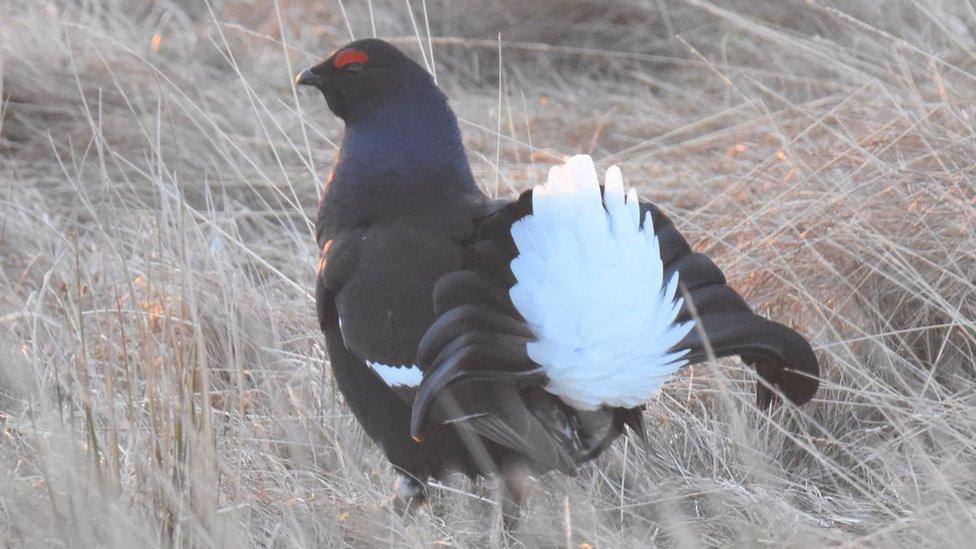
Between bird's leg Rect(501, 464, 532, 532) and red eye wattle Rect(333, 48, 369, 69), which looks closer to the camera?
bird's leg Rect(501, 464, 532, 532)

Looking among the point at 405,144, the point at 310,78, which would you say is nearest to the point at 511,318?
the point at 405,144

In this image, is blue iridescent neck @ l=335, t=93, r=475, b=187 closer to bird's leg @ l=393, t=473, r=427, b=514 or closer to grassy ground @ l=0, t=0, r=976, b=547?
grassy ground @ l=0, t=0, r=976, b=547

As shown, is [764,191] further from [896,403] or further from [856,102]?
[896,403]

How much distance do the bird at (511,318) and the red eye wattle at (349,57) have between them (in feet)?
0.65

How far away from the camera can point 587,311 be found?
7.34 ft

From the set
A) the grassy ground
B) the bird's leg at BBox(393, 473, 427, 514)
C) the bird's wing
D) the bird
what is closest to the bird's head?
the bird

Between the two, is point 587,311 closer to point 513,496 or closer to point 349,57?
point 513,496

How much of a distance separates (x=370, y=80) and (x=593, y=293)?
0.78m

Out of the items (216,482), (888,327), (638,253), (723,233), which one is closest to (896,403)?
(888,327)

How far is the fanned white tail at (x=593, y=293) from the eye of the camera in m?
2.23

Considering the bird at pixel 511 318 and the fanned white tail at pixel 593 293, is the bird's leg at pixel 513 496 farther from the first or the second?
the fanned white tail at pixel 593 293

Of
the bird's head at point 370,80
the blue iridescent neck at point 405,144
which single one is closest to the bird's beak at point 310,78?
the bird's head at point 370,80

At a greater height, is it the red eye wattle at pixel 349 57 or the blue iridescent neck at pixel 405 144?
the red eye wattle at pixel 349 57

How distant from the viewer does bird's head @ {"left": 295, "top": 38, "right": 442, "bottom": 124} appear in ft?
9.06
